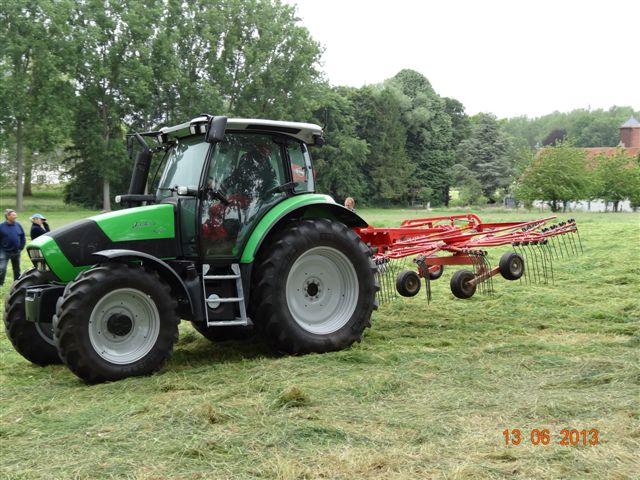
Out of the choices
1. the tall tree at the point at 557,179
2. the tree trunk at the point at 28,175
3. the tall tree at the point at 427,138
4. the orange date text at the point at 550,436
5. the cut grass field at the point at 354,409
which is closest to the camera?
the cut grass field at the point at 354,409

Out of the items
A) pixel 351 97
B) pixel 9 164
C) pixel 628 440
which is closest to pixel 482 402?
pixel 628 440

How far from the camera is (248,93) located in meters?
47.3

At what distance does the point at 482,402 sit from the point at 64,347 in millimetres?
3212

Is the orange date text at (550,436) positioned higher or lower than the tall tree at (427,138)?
lower

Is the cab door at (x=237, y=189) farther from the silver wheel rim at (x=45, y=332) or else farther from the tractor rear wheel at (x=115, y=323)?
the silver wheel rim at (x=45, y=332)

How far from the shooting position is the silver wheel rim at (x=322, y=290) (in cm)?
704

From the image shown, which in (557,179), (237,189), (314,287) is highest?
(557,179)

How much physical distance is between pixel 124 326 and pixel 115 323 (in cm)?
8

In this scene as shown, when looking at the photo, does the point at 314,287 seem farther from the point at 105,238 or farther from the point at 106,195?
the point at 106,195

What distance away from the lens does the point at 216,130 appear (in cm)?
627

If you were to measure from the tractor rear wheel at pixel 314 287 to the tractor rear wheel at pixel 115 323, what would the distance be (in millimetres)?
922

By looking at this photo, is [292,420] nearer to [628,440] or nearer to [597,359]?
[628,440]

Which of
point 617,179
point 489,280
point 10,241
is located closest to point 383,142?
point 617,179

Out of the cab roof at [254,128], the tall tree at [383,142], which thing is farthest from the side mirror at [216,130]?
the tall tree at [383,142]
